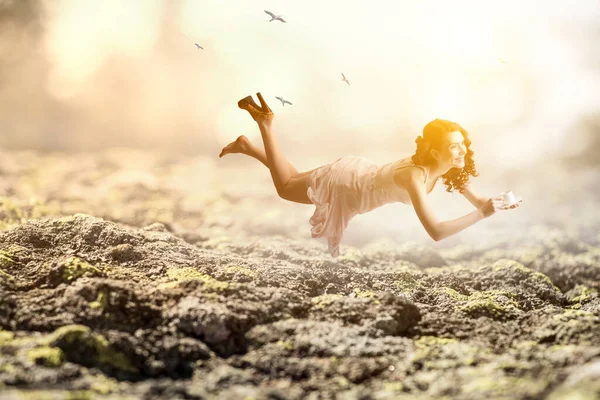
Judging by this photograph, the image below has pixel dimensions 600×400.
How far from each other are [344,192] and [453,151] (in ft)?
2.43

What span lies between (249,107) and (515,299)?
2.17 metres

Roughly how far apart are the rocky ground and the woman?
1.53ft

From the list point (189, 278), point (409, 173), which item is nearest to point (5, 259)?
point (189, 278)

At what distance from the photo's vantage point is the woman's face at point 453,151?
3232mm

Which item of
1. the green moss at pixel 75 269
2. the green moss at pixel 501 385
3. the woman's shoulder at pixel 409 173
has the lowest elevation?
the green moss at pixel 501 385

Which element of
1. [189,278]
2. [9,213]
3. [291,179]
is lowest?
[189,278]

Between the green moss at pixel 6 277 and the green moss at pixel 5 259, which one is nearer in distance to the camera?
the green moss at pixel 6 277

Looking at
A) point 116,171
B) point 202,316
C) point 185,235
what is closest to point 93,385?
point 202,316

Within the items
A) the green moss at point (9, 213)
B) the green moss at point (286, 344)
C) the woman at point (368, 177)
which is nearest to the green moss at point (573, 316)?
the woman at point (368, 177)

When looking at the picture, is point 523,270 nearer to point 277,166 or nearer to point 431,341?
point 431,341

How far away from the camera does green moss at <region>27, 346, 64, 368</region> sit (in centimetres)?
209

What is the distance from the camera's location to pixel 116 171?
7383 mm

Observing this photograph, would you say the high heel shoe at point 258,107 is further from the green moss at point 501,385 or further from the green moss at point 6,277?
the green moss at point 501,385

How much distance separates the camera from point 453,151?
324 cm
